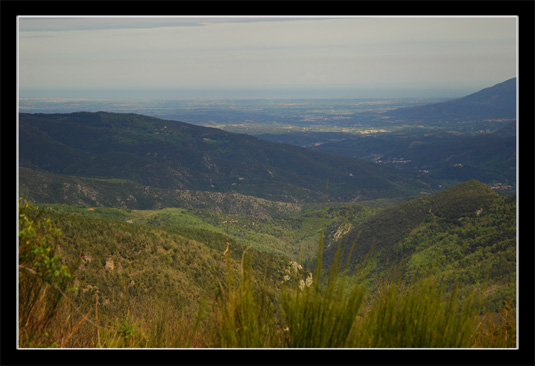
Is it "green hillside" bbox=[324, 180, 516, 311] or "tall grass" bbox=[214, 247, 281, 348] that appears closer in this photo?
"tall grass" bbox=[214, 247, 281, 348]

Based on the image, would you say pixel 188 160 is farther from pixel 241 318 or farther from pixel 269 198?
pixel 241 318

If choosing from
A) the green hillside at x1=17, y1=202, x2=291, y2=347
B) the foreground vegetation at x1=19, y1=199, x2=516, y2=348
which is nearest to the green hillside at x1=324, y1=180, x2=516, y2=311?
the green hillside at x1=17, y1=202, x2=291, y2=347

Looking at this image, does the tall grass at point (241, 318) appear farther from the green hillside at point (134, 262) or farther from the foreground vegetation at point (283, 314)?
the green hillside at point (134, 262)

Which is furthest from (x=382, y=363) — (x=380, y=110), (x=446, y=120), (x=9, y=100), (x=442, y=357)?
(x=380, y=110)

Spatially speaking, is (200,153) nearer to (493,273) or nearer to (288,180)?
(288,180)

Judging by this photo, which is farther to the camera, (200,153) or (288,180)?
(200,153)

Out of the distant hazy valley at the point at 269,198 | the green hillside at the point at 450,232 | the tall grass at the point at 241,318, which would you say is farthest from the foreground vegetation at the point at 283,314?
the green hillside at the point at 450,232

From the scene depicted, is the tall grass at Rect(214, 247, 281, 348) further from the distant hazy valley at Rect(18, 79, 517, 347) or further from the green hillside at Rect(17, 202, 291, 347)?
the green hillside at Rect(17, 202, 291, 347)
